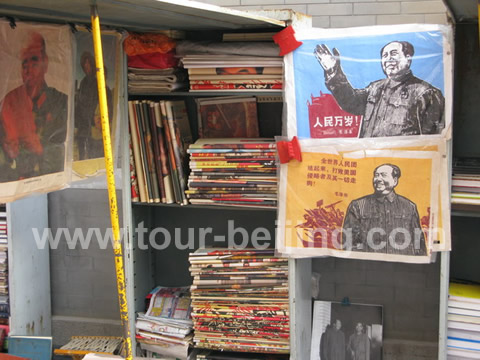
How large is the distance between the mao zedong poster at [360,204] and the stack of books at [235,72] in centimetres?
38

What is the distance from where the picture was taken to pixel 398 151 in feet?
9.16

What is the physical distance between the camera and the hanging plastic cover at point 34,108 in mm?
2340

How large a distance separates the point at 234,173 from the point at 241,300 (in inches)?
25.5

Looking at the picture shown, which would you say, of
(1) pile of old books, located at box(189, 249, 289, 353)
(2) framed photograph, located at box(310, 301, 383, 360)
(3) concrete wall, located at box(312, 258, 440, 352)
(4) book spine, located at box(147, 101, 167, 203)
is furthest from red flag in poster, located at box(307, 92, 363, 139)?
(2) framed photograph, located at box(310, 301, 383, 360)

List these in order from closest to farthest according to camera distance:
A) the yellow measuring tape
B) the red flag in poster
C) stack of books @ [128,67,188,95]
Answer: the yellow measuring tape < the red flag in poster < stack of books @ [128,67,188,95]

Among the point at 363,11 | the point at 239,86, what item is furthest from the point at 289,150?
the point at 363,11

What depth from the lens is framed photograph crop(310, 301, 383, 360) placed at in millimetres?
3510

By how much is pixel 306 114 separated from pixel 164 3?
0.97m

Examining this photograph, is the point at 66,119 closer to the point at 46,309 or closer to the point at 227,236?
the point at 227,236

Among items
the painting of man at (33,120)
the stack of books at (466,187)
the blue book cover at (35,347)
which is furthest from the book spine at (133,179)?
the stack of books at (466,187)

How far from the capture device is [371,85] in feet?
9.21

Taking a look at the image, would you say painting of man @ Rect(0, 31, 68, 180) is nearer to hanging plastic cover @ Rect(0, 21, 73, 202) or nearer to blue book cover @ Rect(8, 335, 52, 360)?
hanging plastic cover @ Rect(0, 21, 73, 202)

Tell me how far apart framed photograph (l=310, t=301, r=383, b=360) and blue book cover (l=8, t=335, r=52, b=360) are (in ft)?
5.13

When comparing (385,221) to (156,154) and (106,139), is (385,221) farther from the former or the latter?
(106,139)
